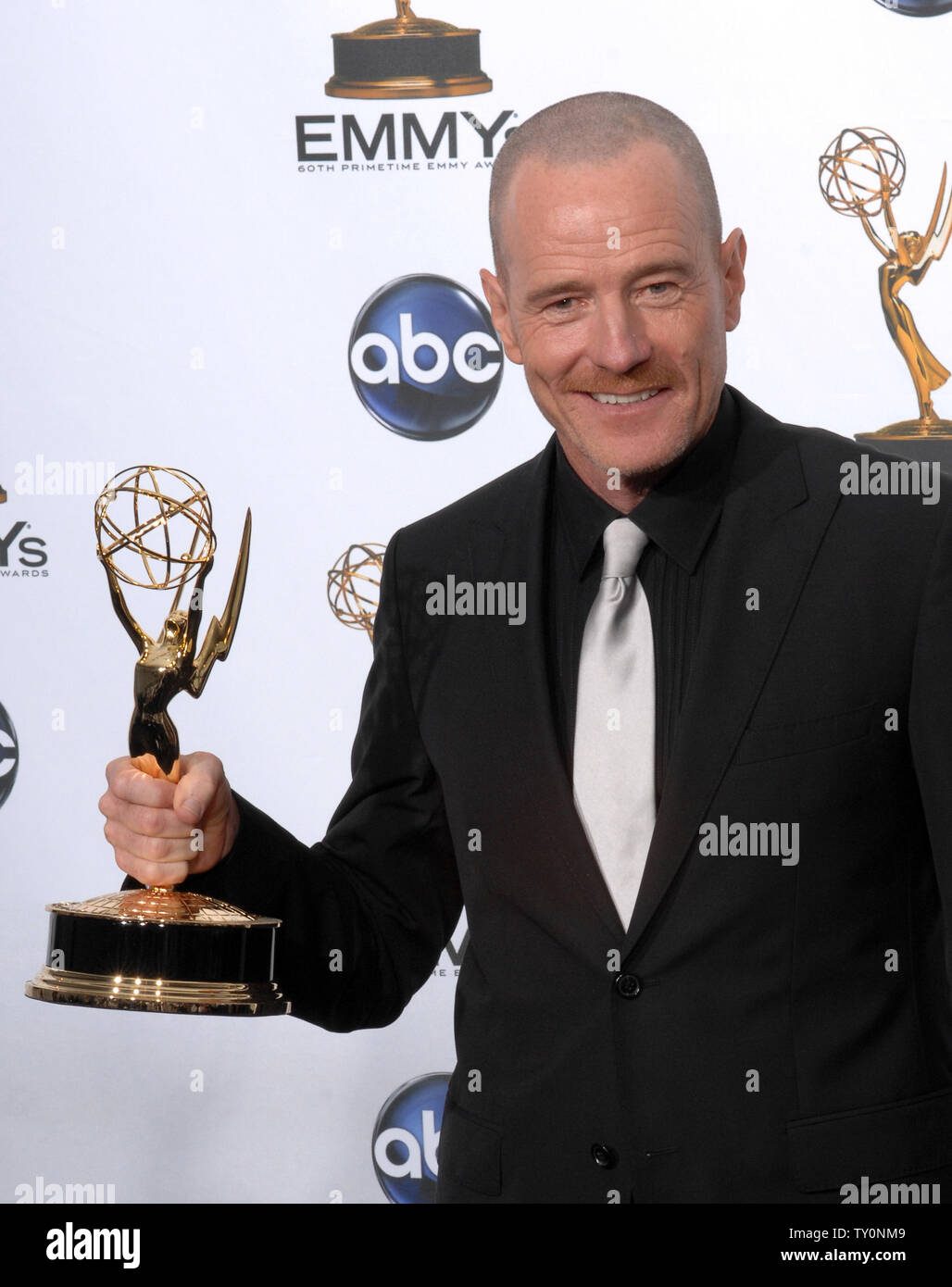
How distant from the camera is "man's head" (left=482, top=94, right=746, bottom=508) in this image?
1405 mm

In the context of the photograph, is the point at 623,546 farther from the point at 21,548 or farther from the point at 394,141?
A: the point at 21,548

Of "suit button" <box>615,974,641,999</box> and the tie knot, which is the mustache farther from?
"suit button" <box>615,974,641,999</box>

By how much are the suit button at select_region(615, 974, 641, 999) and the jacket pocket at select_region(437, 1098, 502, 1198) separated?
0.76 feet

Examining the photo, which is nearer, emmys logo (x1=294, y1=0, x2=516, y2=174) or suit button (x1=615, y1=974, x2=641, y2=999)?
suit button (x1=615, y1=974, x2=641, y2=999)

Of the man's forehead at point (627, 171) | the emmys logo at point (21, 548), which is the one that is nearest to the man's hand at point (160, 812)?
the man's forehead at point (627, 171)

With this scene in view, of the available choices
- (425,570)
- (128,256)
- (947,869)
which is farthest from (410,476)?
(947,869)

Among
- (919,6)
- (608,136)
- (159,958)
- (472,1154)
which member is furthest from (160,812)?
(919,6)

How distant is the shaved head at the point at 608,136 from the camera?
141 centimetres

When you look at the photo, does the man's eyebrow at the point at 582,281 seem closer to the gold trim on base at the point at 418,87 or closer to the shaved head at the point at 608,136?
the shaved head at the point at 608,136

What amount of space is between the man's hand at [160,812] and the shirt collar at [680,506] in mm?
432

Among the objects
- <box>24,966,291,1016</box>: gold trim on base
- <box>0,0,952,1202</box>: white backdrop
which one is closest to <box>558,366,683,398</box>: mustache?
<box>24,966,291,1016</box>: gold trim on base

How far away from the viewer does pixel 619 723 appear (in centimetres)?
146

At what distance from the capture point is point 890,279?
2.54 m

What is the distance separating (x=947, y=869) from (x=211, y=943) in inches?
25.7
